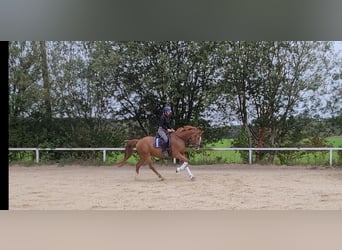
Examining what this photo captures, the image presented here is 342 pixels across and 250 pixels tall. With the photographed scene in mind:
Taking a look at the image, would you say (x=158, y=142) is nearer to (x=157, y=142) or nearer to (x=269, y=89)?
(x=157, y=142)

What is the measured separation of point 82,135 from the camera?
26.8 feet

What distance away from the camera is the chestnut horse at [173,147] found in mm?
8031

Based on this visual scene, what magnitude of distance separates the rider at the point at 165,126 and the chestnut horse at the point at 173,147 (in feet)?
0.24

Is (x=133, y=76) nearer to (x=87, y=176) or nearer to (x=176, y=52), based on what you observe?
(x=176, y=52)

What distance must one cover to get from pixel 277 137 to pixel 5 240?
4.46m

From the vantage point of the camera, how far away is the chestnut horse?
26.3 ft

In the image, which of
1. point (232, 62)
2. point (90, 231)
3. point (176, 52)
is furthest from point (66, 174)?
point (232, 62)

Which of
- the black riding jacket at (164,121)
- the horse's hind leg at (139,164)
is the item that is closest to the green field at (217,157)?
the horse's hind leg at (139,164)

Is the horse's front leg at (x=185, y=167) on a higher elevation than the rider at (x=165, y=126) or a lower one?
lower

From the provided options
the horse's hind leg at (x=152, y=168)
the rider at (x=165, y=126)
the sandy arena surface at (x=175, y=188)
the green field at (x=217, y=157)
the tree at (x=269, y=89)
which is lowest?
the sandy arena surface at (x=175, y=188)

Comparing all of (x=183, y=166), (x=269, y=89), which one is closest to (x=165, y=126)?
(x=183, y=166)

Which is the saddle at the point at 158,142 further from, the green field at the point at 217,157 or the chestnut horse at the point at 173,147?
the green field at the point at 217,157

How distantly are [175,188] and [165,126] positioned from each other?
98 centimetres
